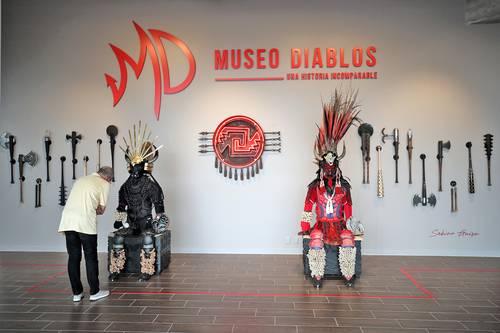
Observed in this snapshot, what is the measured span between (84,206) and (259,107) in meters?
3.09

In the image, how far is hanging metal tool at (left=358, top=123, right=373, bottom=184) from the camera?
6.02 metres

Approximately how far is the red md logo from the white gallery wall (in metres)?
0.09

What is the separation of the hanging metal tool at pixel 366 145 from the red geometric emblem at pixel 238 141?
1419mm

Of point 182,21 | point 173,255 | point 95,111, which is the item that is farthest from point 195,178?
point 182,21

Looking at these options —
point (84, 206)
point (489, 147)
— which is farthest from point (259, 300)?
point (489, 147)

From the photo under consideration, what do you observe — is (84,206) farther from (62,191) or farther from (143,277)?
(62,191)

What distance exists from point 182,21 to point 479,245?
17.7 feet

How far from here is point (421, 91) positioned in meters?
6.06

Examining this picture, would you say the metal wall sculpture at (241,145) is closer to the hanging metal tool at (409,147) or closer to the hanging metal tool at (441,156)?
the hanging metal tool at (409,147)

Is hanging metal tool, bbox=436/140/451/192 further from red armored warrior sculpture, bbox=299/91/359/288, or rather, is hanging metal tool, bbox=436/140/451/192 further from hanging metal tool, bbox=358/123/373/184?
red armored warrior sculpture, bbox=299/91/359/288

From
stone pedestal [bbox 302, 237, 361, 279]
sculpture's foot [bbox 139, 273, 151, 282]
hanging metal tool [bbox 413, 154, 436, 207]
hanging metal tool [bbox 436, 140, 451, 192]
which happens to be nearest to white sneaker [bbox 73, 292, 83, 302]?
sculpture's foot [bbox 139, 273, 151, 282]

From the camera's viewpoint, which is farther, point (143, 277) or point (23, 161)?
point (23, 161)

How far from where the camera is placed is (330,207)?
482 cm

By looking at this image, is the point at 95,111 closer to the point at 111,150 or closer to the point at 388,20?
the point at 111,150
